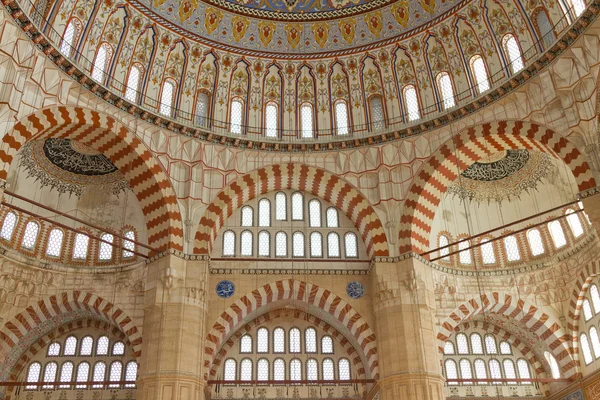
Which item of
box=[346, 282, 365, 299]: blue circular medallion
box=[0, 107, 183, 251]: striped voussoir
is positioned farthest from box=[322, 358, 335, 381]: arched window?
box=[0, 107, 183, 251]: striped voussoir

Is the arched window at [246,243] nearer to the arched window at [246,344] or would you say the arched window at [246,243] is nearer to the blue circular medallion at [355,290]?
the arched window at [246,344]

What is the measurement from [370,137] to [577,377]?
876 cm

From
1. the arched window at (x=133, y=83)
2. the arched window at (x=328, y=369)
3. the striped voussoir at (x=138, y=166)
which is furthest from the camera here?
the arched window at (x=328, y=369)

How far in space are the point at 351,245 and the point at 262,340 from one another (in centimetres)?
378

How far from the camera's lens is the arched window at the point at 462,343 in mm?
18797

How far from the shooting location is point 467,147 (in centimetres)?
1694

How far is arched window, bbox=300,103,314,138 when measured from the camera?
18609mm

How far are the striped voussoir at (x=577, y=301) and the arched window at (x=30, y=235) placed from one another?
1522cm

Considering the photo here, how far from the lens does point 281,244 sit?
17891 millimetres

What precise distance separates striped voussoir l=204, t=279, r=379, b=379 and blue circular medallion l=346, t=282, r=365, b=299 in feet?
1.05

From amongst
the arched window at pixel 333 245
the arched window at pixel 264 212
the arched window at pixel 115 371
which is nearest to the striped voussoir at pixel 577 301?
the arched window at pixel 333 245

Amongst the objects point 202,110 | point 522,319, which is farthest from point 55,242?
point 522,319

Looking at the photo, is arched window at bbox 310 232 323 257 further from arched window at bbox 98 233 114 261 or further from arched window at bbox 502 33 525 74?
arched window at bbox 502 33 525 74

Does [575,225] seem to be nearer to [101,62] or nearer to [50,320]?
[101,62]
